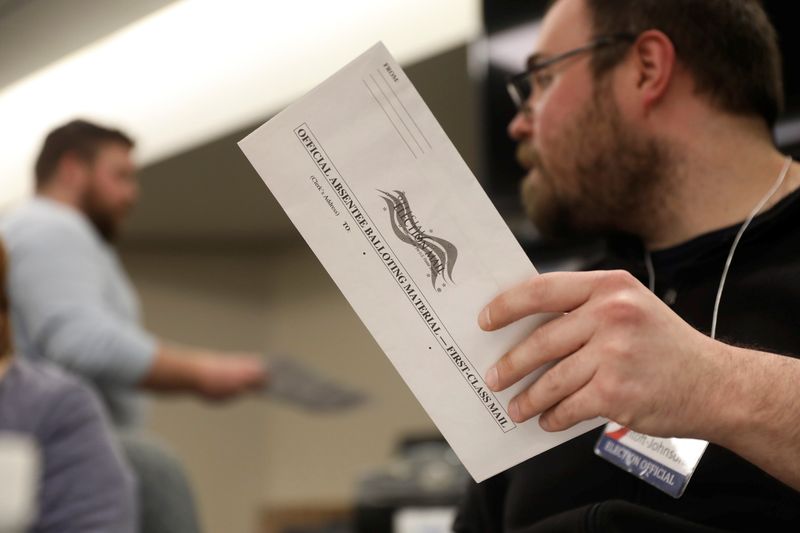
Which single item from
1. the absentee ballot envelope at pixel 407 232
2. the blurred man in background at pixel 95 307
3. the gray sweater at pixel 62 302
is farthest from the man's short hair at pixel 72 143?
the absentee ballot envelope at pixel 407 232

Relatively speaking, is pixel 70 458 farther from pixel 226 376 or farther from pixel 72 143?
pixel 226 376

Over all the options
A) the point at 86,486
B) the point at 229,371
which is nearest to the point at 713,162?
the point at 86,486

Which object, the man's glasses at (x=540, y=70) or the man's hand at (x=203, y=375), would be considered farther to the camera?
the man's hand at (x=203, y=375)

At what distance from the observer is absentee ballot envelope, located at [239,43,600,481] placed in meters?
0.56

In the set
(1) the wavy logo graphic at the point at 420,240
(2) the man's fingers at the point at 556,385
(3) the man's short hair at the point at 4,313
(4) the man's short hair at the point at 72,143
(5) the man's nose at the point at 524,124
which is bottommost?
(2) the man's fingers at the point at 556,385

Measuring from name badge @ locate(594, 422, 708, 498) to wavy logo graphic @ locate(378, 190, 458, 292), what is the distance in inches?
10.7

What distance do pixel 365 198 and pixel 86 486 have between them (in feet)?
2.66

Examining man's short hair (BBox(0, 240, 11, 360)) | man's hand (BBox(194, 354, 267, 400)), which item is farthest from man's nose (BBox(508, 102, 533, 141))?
man's hand (BBox(194, 354, 267, 400))

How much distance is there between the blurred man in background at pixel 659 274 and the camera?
1.76ft

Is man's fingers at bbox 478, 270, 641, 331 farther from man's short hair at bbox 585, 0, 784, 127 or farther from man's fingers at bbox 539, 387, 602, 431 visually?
man's short hair at bbox 585, 0, 784, 127

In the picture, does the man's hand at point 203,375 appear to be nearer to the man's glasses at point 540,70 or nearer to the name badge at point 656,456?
the man's glasses at point 540,70

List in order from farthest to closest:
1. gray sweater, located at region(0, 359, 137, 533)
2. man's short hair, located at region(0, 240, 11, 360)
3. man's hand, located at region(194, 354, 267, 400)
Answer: man's hand, located at region(194, 354, 267, 400), man's short hair, located at region(0, 240, 11, 360), gray sweater, located at region(0, 359, 137, 533)

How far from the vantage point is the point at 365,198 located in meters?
0.57

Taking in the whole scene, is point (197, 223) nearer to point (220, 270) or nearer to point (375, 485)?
point (220, 270)
